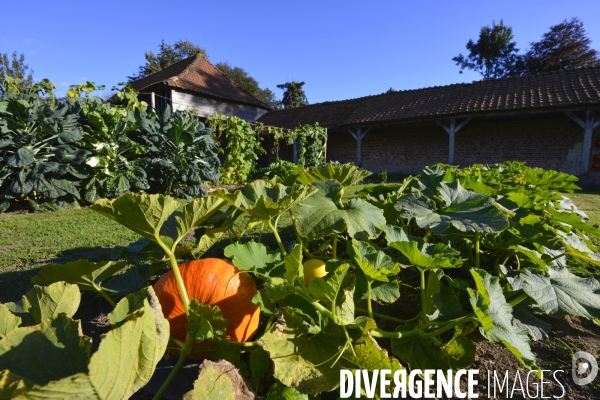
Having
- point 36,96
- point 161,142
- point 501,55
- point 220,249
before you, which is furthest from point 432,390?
point 501,55

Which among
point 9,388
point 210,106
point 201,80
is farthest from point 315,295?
point 201,80

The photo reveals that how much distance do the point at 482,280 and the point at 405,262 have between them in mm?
270

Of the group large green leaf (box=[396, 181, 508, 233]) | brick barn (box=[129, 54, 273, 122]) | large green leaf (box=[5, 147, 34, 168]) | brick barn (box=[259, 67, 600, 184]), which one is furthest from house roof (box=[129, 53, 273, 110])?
large green leaf (box=[396, 181, 508, 233])

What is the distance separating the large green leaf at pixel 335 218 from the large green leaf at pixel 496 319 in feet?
0.96

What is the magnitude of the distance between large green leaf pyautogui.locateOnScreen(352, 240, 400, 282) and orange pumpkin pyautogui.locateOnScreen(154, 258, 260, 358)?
0.34 m

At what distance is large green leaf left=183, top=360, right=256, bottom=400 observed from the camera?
62cm

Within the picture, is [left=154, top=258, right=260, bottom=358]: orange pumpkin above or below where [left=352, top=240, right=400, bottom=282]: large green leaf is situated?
below

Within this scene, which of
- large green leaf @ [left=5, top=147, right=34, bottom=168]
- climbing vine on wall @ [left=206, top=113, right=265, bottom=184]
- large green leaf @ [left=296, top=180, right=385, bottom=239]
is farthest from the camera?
climbing vine on wall @ [left=206, top=113, right=265, bottom=184]

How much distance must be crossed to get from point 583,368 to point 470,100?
12.6 m

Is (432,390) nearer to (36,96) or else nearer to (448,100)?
(36,96)

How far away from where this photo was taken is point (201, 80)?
54.5 ft

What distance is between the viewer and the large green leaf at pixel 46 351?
48 centimetres

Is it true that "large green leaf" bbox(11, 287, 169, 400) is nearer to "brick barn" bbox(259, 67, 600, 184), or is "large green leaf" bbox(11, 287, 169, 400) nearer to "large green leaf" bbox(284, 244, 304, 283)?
"large green leaf" bbox(284, 244, 304, 283)

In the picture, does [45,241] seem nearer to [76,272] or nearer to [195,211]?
[76,272]
